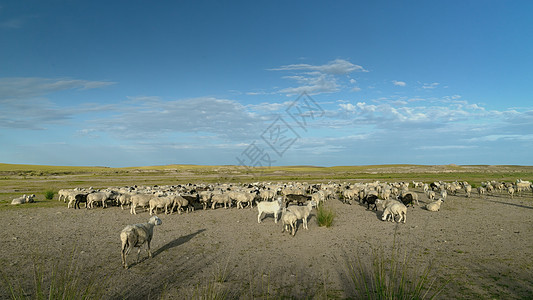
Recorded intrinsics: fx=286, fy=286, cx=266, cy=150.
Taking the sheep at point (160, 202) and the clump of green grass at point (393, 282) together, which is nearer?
the clump of green grass at point (393, 282)

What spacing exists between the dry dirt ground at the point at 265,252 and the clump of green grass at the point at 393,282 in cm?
33

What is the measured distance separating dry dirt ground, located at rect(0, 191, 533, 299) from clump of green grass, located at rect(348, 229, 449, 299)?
33cm

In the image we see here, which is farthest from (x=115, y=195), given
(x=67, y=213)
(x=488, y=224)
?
(x=488, y=224)

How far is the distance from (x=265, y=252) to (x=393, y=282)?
263 inches

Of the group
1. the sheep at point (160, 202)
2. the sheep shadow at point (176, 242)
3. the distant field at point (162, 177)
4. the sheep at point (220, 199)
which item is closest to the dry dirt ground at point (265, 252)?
the sheep shadow at point (176, 242)

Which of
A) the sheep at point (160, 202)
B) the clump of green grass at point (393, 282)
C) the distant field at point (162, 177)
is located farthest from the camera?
the distant field at point (162, 177)

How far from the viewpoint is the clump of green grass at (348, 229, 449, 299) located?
4020 mm

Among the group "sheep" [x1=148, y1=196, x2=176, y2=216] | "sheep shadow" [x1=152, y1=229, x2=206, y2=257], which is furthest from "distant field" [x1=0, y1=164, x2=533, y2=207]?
"sheep shadow" [x1=152, y1=229, x2=206, y2=257]

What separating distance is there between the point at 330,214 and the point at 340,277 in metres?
6.43

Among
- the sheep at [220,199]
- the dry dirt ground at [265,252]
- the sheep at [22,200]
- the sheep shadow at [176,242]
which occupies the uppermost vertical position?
the sheep at [220,199]

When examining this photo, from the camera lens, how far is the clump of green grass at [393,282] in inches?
158

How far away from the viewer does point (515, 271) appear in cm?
813

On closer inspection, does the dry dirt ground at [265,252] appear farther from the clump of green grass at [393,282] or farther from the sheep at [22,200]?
the sheep at [22,200]

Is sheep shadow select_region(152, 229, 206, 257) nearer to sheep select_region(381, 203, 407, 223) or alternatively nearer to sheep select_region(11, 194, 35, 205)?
sheep select_region(381, 203, 407, 223)
